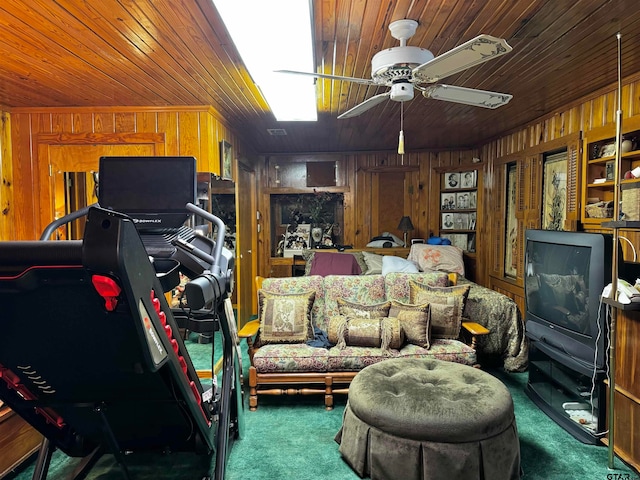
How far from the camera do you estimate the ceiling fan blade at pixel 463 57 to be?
161 centimetres

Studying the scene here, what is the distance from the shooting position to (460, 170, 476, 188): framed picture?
221 inches

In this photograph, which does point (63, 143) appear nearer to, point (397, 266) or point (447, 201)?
point (397, 266)

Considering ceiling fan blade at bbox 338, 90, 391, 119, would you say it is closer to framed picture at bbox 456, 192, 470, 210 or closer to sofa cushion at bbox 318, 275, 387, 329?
sofa cushion at bbox 318, 275, 387, 329

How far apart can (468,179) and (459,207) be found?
42 centimetres

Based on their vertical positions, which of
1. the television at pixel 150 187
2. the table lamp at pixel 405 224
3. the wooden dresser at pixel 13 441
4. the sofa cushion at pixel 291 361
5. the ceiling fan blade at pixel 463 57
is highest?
the ceiling fan blade at pixel 463 57

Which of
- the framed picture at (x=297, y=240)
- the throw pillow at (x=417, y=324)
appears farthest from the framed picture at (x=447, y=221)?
the throw pillow at (x=417, y=324)

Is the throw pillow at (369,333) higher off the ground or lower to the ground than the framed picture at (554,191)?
lower

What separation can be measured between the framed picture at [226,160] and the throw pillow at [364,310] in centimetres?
164

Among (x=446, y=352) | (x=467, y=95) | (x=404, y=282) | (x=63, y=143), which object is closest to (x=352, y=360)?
(x=446, y=352)

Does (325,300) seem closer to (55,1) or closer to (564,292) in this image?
(564,292)

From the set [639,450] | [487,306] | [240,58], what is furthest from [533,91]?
[639,450]

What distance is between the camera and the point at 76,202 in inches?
132

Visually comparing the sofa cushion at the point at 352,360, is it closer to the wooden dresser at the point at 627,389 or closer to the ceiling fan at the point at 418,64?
the wooden dresser at the point at 627,389

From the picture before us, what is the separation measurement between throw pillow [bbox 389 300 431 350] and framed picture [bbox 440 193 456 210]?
10.2 feet
